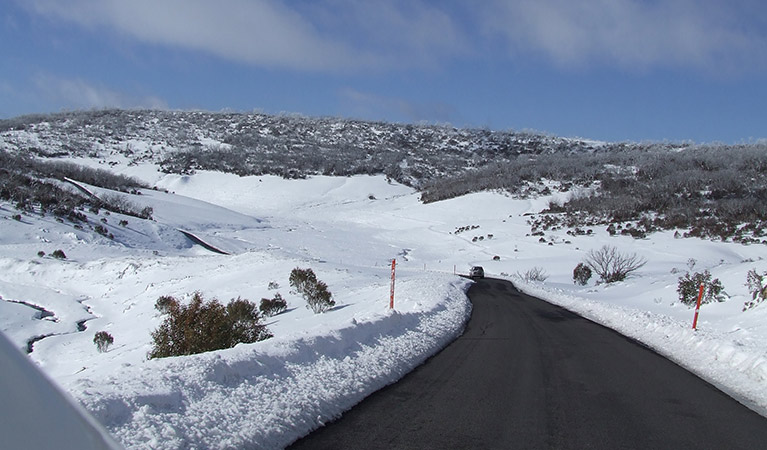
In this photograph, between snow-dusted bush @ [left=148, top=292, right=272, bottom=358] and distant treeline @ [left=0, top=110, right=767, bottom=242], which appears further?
distant treeline @ [left=0, top=110, right=767, bottom=242]

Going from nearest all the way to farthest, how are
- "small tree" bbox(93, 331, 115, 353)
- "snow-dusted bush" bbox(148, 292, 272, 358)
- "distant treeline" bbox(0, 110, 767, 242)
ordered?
"snow-dusted bush" bbox(148, 292, 272, 358), "small tree" bbox(93, 331, 115, 353), "distant treeline" bbox(0, 110, 767, 242)

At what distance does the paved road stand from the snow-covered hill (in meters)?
0.46

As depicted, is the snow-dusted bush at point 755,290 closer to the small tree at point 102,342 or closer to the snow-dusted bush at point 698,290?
the snow-dusted bush at point 698,290

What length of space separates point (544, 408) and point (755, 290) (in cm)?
1501

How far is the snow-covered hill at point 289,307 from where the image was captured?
5781 millimetres

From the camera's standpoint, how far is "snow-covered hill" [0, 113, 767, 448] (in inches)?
228

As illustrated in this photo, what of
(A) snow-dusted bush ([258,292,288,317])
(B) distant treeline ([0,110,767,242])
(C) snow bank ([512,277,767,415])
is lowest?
(A) snow-dusted bush ([258,292,288,317])

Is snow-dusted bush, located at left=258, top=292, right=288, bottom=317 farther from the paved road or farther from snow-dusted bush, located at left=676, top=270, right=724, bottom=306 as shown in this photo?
snow-dusted bush, located at left=676, top=270, right=724, bottom=306

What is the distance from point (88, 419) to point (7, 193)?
41.3m

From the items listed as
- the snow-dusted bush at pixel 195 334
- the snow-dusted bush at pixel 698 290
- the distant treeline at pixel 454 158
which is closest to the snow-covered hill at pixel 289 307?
the snow-dusted bush at pixel 698 290

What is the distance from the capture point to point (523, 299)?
82.2 ft

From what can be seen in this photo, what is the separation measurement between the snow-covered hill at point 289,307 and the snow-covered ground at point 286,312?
4 cm

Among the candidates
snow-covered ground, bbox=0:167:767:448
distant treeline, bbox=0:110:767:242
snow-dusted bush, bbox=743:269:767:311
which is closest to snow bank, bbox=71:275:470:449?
snow-covered ground, bbox=0:167:767:448

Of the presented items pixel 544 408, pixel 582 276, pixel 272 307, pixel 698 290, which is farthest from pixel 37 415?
pixel 582 276
